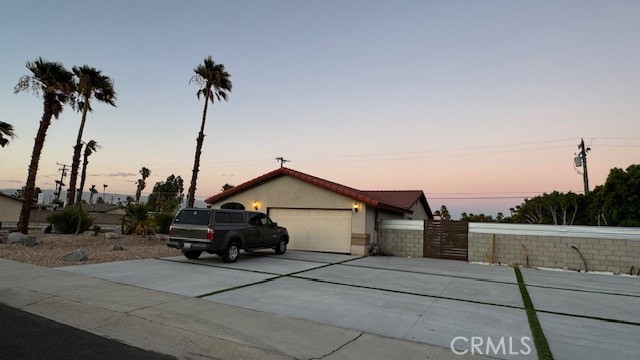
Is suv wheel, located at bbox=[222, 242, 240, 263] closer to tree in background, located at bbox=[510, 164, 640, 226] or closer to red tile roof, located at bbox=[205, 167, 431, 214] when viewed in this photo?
red tile roof, located at bbox=[205, 167, 431, 214]

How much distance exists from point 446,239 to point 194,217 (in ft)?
38.3

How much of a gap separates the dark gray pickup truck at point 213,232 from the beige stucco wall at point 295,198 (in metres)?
4.54

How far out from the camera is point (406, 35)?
15.5m

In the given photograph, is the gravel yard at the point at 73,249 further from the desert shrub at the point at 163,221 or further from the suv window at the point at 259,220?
the suv window at the point at 259,220

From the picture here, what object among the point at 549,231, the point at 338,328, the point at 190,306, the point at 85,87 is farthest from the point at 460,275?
the point at 85,87

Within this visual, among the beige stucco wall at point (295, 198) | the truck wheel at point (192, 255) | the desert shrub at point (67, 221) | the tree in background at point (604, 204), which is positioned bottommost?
the truck wheel at point (192, 255)

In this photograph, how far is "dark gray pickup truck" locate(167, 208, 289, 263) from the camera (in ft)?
36.8

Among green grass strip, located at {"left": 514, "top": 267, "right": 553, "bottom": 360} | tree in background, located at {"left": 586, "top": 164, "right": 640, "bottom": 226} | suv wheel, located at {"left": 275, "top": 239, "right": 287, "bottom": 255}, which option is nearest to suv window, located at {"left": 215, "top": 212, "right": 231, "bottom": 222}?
suv wheel, located at {"left": 275, "top": 239, "right": 287, "bottom": 255}

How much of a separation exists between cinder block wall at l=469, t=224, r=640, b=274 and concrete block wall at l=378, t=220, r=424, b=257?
240 cm

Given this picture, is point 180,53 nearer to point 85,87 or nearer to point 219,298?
point 85,87

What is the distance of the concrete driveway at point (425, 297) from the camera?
5.25m

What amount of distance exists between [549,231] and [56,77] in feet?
83.4

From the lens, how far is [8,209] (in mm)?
39812

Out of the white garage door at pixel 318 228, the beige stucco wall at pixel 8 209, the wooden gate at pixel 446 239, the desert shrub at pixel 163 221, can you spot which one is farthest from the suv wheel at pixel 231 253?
the beige stucco wall at pixel 8 209
